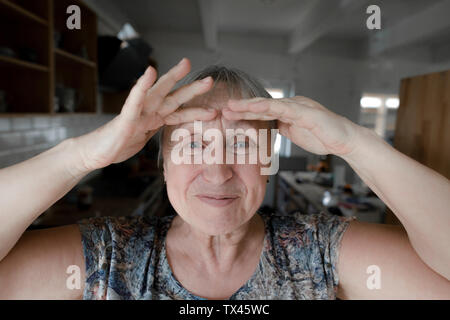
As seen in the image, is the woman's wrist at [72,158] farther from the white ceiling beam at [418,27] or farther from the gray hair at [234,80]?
Answer: the white ceiling beam at [418,27]

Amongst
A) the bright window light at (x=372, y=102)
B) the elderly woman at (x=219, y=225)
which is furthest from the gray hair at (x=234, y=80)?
the bright window light at (x=372, y=102)

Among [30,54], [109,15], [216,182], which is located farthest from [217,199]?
[109,15]

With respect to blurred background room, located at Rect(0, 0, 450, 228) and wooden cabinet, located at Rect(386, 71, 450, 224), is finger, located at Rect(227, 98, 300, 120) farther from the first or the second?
wooden cabinet, located at Rect(386, 71, 450, 224)

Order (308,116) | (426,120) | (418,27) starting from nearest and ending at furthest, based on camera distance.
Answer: (308,116), (426,120), (418,27)

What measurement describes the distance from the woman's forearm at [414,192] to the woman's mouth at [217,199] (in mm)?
333

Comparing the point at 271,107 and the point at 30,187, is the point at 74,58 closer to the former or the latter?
the point at 30,187

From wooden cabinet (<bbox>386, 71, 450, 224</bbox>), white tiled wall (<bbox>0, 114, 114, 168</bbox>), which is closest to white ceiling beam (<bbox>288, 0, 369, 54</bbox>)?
wooden cabinet (<bbox>386, 71, 450, 224</bbox>)

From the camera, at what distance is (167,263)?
934 millimetres

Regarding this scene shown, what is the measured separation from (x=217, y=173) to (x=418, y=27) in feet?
13.9

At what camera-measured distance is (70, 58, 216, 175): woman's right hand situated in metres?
0.66

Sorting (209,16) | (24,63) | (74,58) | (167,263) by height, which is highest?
(209,16)

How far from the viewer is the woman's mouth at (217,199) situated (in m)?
0.85

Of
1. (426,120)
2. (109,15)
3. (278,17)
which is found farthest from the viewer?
(278,17)

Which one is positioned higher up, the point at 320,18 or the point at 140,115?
the point at 320,18
